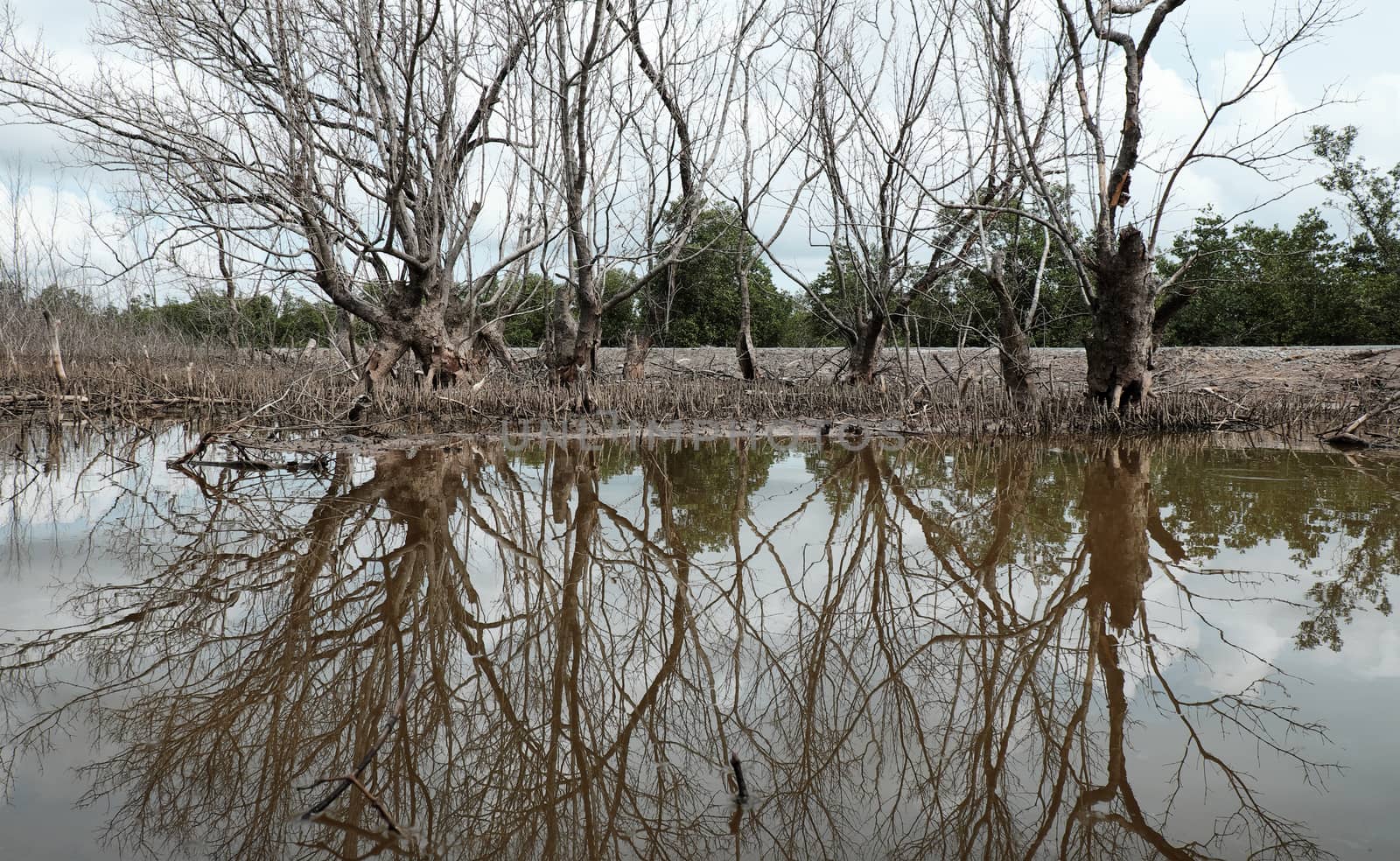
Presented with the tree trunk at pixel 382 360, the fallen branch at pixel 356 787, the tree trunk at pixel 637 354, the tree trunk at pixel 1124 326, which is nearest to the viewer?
the fallen branch at pixel 356 787

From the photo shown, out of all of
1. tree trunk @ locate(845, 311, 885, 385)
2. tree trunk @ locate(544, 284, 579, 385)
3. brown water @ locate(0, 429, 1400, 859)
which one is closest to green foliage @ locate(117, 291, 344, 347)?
tree trunk @ locate(544, 284, 579, 385)

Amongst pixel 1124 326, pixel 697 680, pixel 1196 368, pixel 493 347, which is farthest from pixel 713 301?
pixel 697 680

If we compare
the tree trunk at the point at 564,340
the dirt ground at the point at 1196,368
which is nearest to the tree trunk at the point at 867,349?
the dirt ground at the point at 1196,368

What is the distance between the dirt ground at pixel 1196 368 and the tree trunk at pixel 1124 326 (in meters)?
0.57

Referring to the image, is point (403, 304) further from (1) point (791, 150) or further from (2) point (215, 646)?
(2) point (215, 646)

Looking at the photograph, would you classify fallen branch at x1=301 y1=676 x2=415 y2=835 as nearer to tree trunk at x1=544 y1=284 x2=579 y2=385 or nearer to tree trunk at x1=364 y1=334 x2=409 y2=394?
tree trunk at x1=364 y1=334 x2=409 y2=394

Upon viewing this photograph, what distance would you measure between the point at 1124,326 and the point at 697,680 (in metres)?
7.82

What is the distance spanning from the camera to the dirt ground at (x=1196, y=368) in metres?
10.4

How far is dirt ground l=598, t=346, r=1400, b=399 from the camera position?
10438mm

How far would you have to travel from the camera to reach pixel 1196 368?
476 inches

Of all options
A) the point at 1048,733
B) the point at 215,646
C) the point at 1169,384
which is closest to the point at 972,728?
the point at 1048,733

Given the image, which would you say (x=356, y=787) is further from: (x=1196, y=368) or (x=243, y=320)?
(x=243, y=320)

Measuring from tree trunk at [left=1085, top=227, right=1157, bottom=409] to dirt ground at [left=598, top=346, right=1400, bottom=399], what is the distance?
57cm

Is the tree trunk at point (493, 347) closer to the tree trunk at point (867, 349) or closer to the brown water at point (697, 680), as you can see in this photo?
the tree trunk at point (867, 349)
